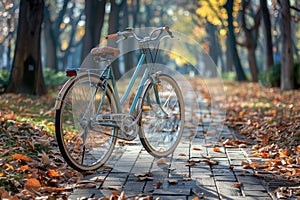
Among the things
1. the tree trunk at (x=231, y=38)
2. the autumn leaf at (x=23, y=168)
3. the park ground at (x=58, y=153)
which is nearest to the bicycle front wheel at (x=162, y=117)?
the park ground at (x=58, y=153)

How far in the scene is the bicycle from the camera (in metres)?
5.18

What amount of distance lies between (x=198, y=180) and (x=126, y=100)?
132 centimetres

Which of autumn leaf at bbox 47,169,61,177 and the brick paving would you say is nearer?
the brick paving

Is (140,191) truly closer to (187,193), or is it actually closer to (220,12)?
(187,193)

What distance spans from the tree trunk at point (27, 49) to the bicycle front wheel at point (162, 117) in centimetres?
697

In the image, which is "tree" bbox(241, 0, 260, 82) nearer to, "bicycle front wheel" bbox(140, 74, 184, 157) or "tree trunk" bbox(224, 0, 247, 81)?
"tree trunk" bbox(224, 0, 247, 81)

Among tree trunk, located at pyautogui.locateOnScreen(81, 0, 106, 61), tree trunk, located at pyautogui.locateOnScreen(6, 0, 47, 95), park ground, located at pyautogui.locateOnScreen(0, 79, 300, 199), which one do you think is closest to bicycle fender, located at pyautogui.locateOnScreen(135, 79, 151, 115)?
park ground, located at pyautogui.locateOnScreen(0, 79, 300, 199)

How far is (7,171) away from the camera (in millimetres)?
4906

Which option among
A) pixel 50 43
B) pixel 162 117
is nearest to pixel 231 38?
pixel 50 43

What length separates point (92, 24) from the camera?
13.2 m

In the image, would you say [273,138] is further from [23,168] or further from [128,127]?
[23,168]

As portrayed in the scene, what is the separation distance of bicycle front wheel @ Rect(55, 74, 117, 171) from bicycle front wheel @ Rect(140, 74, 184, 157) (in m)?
0.57

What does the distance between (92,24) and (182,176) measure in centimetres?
851

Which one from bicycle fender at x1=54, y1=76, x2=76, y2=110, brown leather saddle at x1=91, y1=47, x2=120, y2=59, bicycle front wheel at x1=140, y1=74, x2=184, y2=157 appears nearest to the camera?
bicycle fender at x1=54, y1=76, x2=76, y2=110
